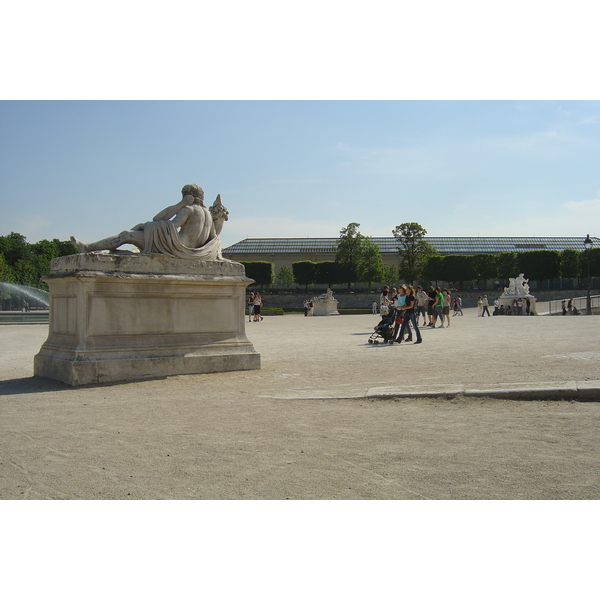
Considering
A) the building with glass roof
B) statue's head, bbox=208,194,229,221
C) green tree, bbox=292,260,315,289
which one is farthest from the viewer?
the building with glass roof

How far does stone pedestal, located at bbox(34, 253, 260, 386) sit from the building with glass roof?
66.6 meters

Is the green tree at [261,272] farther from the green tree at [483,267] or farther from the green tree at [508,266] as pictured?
the green tree at [508,266]

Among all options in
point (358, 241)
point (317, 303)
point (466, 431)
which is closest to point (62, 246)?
point (358, 241)

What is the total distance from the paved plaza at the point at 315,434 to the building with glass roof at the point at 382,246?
68.3 metres

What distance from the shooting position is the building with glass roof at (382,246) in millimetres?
77312

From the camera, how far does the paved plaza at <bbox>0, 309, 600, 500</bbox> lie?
11.5ft

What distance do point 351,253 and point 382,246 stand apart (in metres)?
17.7

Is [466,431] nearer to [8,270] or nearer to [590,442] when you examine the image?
[590,442]

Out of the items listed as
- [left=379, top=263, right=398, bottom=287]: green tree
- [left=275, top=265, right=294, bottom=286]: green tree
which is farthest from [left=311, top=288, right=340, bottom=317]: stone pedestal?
[left=275, top=265, right=294, bottom=286]: green tree

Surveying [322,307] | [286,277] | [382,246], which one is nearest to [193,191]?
[322,307]

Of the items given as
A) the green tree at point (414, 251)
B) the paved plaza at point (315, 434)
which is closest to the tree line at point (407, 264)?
the green tree at point (414, 251)

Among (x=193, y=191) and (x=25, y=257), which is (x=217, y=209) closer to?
(x=193, y=191)

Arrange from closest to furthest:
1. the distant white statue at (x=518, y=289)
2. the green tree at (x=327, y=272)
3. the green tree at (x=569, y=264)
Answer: the distant white statue at (x=518, y=289) → the green tree at (x=569, y=264) → the green tree at (x=327, y=272)

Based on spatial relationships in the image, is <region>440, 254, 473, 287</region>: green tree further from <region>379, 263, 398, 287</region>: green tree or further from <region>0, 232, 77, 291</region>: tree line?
<region>0, 232, 77, 291</region>: tree line
